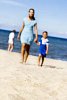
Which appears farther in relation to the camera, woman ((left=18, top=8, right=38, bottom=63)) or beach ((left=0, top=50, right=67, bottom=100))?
woman ((left=18, top=8, right=38, bottom=63))

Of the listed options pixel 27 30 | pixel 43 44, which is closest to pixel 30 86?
pixel 27 30

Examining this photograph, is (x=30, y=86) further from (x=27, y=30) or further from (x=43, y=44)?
(x=43, y=44)

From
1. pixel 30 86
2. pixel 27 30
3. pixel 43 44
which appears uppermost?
pixel 27 30

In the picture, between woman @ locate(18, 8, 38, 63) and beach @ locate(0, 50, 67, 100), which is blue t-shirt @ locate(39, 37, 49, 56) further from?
beach @ locate(0, 50, 67, 100)

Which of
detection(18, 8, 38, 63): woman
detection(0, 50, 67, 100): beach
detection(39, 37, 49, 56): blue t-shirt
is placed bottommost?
detection(39, 37, 49, 56): blue t-shirt

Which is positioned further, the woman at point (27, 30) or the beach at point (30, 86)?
the woman at point (27, 30)

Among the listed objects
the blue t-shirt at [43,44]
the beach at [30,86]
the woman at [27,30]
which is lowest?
the blue t-shirt at [43,44]

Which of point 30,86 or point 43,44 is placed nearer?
point 30,86

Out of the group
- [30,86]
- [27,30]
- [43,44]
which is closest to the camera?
[30,86]

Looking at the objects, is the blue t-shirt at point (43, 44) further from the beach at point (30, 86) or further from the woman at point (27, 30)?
the beach at point (30, 86)

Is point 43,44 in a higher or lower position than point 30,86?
lower

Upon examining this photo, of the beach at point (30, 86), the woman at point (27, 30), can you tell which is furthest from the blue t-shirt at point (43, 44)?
the beach at point (30, 86)

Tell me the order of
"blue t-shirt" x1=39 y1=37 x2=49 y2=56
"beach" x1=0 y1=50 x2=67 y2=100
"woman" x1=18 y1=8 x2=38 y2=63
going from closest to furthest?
"beach" x1=0 y1=50 x2=67 y2=100
"woman" x1=18 y1=8 x2=38 y2=63
"blue t-shirt" x1=39 y1=37 x2=49 y2=56

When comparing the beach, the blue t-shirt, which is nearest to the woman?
the blue t-shirt
